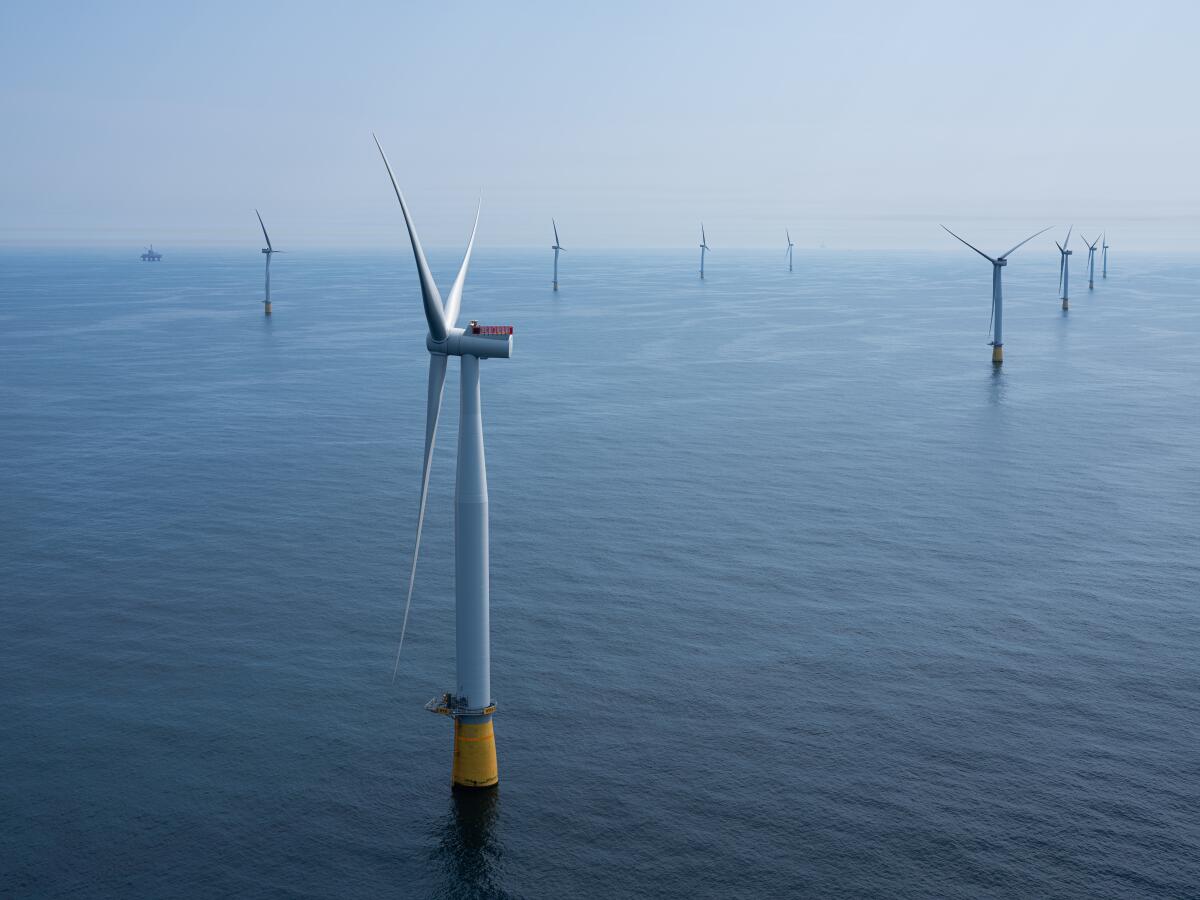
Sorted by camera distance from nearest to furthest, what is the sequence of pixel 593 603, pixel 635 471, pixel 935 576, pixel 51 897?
1. pixel 51 897
2. pixel 593 603
3. pixel 935 576
4. pixel 635 471

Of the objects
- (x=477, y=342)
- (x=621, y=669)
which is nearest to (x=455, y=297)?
(x=477, y=342)

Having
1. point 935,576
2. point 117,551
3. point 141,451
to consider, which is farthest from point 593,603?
point 141,451

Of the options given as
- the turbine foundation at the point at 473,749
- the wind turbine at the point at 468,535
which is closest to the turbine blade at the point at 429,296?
the wind turbine at the point at 468,535

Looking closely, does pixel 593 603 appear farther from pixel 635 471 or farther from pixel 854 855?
pixel 635 471

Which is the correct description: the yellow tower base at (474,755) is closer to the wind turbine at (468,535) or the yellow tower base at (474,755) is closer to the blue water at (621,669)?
the wind turbine at (468,535)

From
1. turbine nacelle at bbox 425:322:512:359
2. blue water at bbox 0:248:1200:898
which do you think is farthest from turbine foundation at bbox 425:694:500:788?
turbine nacelle at bbox 425:322:512:359

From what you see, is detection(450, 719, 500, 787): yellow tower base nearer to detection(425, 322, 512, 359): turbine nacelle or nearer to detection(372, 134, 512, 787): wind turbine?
detection(372, 134, 512, 787): wind turbine
